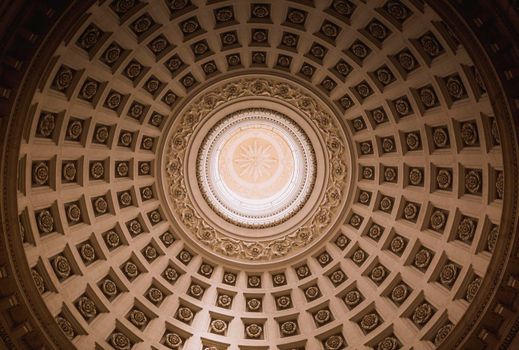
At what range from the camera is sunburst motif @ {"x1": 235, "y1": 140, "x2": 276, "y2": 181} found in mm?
33719

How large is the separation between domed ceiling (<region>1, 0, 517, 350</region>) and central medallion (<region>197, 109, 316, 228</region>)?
0.16 metres

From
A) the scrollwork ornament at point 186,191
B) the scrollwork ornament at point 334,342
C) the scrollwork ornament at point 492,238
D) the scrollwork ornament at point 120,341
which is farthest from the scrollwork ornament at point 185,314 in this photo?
the scrollwork ornament at point 492,238

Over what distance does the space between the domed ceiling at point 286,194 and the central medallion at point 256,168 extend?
0.54ft

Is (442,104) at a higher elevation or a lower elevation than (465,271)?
higher

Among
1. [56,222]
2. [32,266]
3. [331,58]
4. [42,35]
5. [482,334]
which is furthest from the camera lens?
[331,58]

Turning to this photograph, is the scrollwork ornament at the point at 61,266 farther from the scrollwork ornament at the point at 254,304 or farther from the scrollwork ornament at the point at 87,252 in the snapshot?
the scrollwork ornament at the point at 254,304

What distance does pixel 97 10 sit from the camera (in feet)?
63.2

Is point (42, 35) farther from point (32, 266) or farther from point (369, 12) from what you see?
point (369, 12)

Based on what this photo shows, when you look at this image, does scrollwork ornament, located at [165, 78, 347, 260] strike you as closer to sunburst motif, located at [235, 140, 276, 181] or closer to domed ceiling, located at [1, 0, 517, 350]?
domed ceiling, located at [1, 0, 517, 350]

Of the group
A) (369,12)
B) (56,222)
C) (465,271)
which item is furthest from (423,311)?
(56,222)

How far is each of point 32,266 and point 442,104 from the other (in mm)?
17452

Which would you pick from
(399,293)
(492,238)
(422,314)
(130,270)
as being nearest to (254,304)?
(130,270)

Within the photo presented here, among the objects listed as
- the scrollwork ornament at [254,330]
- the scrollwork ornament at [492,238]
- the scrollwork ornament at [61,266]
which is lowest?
the scrollwork ornament at [254,330]

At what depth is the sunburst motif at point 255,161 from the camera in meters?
33.7
